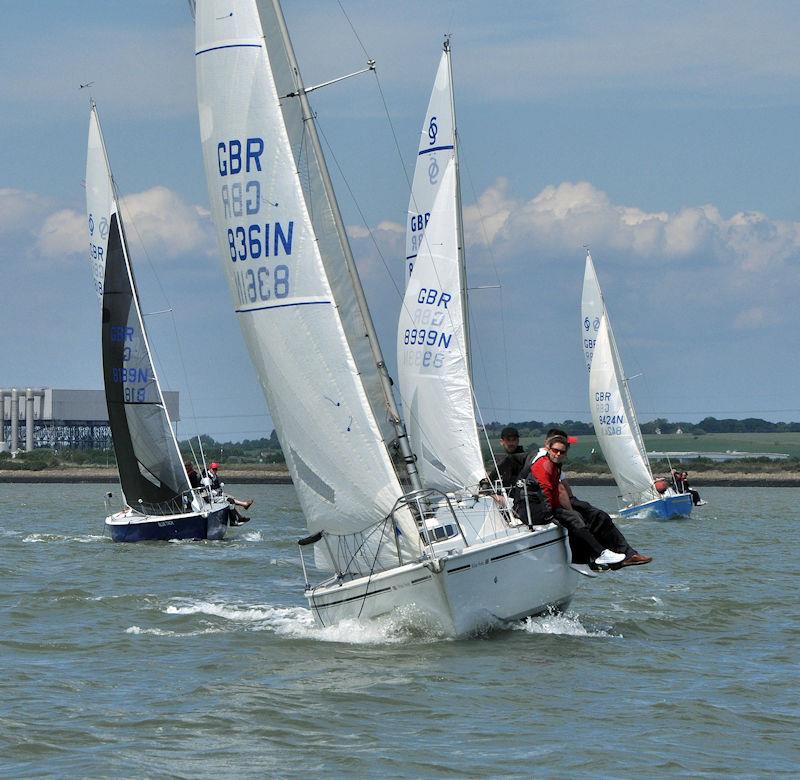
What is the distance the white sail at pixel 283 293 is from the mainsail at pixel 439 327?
26.8ft

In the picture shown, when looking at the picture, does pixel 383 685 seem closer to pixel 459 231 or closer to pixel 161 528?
pixel 459 231

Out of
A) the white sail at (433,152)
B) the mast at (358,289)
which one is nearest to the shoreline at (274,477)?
the white sail at (433,152)

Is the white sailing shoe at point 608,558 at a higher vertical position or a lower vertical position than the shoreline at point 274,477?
higher

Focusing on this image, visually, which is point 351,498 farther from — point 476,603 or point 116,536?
point 116,536

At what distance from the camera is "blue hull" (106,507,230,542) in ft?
97.3

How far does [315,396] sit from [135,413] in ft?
56.7

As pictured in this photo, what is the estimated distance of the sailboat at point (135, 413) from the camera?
Answer: 102 ft

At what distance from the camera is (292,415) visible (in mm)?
15133

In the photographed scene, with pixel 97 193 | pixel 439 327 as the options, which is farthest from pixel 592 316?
pixel 439 327

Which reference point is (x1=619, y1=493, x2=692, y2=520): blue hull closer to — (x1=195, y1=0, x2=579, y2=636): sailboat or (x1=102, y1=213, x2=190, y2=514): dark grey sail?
(x1=102, y1=213, x2=190, y2=514): dark grey sail

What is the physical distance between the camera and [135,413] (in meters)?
31.5

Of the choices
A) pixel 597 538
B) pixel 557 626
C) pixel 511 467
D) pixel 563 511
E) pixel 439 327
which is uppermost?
pixel 439 327

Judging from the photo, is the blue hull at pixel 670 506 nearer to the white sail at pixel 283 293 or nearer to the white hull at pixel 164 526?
the white hull at pixel 164 526

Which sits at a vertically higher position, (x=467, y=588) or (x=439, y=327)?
(x=439, y=327)
